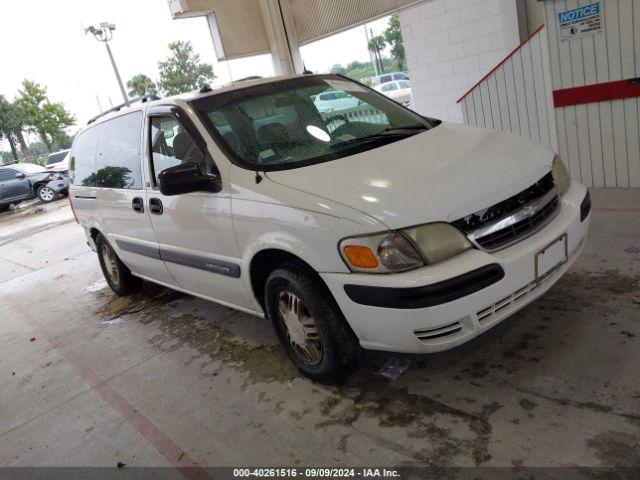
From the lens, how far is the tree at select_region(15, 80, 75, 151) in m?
32.2

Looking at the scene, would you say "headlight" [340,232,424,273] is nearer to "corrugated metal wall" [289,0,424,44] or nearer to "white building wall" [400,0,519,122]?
"white building wall" [400,0,519,122]

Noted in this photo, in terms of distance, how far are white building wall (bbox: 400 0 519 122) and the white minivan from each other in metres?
4.27

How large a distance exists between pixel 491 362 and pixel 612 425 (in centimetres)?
69

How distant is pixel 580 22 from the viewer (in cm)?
470

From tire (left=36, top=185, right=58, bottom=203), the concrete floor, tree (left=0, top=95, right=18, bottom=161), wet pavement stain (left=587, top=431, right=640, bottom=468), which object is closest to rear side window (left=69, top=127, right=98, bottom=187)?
the concrete floor

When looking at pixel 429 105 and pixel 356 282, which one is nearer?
pixel 356 282

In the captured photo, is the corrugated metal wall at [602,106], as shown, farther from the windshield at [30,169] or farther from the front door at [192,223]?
the windshield at [30,169]

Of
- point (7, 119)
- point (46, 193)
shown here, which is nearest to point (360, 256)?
point (46, 193)

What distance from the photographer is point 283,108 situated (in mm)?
3252

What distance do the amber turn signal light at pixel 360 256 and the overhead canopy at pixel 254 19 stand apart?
752cm

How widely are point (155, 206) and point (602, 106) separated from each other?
4.10m

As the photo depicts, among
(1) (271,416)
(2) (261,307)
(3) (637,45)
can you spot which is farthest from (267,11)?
(1) (271,416)

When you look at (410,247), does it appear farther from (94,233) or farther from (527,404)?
(94,233)

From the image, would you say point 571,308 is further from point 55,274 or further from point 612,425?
point 55,274
